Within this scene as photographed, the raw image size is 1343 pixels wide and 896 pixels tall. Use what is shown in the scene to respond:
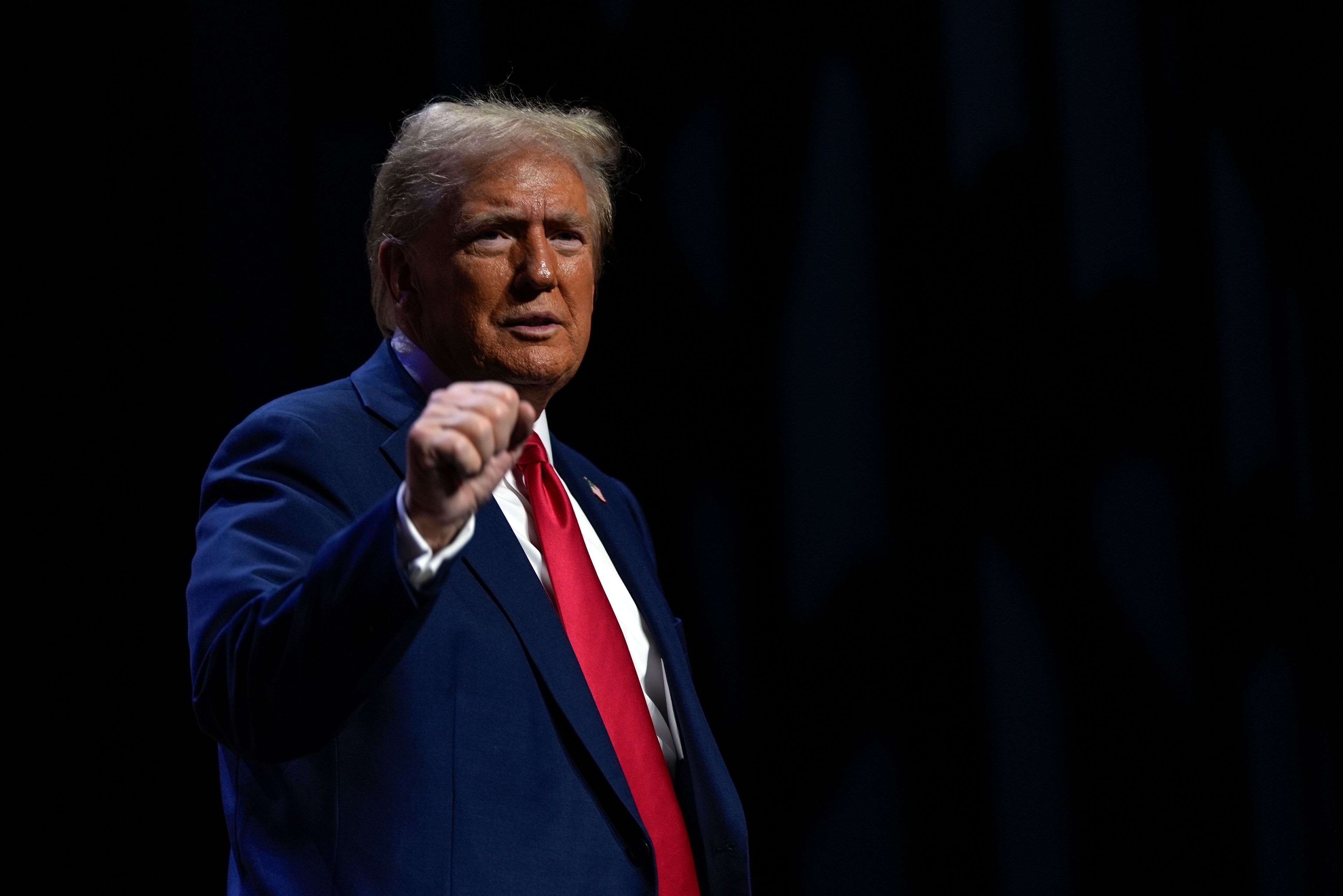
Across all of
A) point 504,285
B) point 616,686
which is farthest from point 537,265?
point 616,686

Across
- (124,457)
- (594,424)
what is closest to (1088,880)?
(594,424)

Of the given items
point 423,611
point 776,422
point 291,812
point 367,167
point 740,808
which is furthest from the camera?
point 776,422

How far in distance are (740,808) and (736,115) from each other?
3.54 ft

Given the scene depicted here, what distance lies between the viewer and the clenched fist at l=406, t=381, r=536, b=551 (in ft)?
2.24

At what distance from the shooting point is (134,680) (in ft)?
4.91

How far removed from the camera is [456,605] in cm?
98

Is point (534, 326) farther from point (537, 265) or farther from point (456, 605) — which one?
point (456, 605)

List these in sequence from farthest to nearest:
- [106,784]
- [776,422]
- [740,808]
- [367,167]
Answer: [776,422]
[367,167]
[106,784]
[740,808]

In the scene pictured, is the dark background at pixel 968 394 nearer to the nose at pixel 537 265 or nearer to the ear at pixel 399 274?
the ear at pixel 399 274

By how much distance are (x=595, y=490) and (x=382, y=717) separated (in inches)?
20.6

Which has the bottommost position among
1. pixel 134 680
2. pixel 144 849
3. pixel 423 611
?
pixel 144 849

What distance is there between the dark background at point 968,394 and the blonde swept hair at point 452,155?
1.18ft

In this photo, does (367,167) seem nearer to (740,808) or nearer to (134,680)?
(134,680)

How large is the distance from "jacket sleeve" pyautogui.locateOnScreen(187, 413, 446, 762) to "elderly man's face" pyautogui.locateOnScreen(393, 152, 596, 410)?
0.24m
